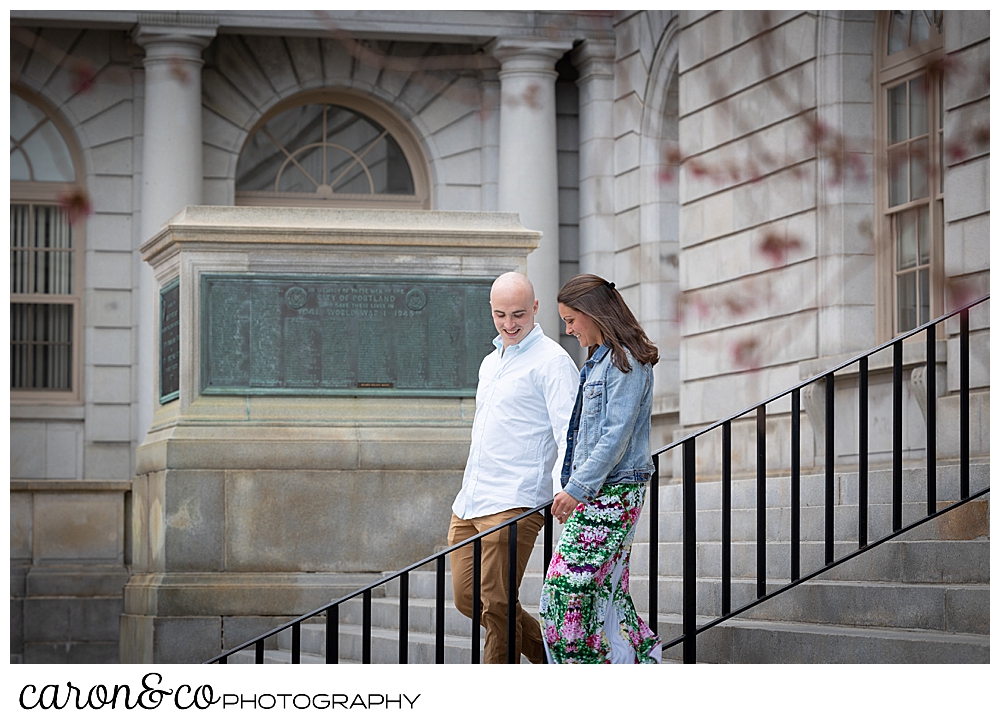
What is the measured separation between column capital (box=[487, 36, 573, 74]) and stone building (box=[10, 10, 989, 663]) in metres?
0.03

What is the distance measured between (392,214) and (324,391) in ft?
3.68

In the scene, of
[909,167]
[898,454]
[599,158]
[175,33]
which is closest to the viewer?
[898,454]

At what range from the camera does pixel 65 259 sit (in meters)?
17.2

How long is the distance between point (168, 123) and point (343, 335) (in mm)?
7962

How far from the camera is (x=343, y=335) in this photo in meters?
9.30

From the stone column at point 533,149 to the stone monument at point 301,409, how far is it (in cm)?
752

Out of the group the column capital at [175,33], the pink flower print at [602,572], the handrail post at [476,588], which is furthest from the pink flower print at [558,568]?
the column capital at [175,33]

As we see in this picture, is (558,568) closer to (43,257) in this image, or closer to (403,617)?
(403,617)

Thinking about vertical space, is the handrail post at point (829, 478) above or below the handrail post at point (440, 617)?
above

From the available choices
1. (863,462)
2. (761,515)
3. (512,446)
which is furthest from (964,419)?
(512,446)

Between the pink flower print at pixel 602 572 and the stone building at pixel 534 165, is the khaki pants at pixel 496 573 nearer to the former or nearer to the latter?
the pink flower print at pixel 602 572

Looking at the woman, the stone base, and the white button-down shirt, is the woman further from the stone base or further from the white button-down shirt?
the stone base

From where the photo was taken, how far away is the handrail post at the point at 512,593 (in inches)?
235
